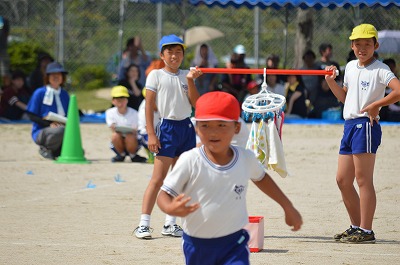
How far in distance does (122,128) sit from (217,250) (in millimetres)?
8849

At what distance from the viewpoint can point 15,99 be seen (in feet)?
63.4

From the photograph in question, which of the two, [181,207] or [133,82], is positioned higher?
[133,82]

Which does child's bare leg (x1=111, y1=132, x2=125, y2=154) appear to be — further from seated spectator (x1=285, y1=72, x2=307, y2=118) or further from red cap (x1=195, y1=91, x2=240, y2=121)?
red cap (x1=195, y1=91, x2=240, y2=121)

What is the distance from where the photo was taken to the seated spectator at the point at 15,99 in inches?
766

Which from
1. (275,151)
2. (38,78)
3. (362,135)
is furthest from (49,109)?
(362,135)

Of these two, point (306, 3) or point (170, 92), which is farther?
point (306, 3)

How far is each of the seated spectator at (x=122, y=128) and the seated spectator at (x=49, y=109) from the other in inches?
37.1

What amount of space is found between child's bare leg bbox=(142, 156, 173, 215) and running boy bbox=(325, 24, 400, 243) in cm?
166

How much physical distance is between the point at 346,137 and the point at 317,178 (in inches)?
177

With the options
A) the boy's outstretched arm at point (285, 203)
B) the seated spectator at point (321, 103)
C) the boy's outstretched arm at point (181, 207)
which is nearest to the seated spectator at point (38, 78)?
the seated spectator at point (321, 103)

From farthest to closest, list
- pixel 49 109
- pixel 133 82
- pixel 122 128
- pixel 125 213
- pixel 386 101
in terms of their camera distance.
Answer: pixel 133 82, pixel 49 109, pixel 122 128, pixel 125 213, pixel 386 101

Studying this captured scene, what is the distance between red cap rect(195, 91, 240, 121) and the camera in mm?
5086

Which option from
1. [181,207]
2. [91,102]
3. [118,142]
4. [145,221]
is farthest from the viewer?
[91,102]

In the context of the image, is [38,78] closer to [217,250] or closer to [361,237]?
[361,237]
